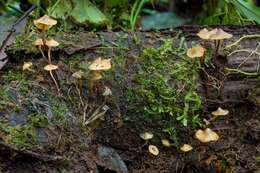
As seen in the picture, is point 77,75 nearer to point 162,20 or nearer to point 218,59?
point 218,59

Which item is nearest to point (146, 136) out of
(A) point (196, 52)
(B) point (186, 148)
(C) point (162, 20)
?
(B) point (186, 148)

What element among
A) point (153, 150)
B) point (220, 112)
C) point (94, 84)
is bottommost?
point (153, 150)

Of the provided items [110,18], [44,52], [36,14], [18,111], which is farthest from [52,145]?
[110,18]

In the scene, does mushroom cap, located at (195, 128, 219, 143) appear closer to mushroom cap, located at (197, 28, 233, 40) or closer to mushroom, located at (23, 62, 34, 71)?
mushroom cap, located at (197, 28, 233, 40)

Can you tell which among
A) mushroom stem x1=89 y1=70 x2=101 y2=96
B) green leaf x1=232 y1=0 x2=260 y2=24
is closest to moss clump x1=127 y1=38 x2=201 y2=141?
mushroom stem x1=89 y1=70 x2=101 y2=96

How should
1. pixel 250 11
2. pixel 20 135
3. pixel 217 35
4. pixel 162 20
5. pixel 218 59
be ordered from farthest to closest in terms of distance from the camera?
pixel 162 20 < pixel 250 11 < pixel 218 59 < pixel 217 35 < pixel 20 135

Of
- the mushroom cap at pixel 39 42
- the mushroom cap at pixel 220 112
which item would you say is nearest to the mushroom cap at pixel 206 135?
the mushroom cap at pixel 220 112
